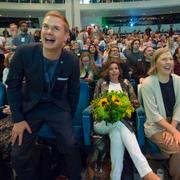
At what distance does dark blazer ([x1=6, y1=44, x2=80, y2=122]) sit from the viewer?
265cm

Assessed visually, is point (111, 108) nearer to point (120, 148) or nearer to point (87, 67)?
point (120, 148)

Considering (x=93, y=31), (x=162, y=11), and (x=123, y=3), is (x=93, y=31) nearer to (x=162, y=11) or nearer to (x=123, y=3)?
(x=123, y=3)

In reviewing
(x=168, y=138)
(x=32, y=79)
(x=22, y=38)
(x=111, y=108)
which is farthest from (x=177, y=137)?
(x=22, y=38)

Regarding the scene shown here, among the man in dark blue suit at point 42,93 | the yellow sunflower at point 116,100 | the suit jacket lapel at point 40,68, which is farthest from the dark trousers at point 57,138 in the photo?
the yellow sunflower at point 116,100

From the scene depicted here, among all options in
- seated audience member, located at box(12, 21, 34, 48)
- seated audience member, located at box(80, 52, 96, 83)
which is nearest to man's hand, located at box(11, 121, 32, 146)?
seated audience member, located at box(80, 52, 96, 83)

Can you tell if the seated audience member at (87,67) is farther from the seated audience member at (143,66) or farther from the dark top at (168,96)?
the dark top at (168,96)

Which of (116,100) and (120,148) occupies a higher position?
(116,100)

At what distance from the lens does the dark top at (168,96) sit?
10.8ft

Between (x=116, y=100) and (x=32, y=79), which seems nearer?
(x=32, y=79)

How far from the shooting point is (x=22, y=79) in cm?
271

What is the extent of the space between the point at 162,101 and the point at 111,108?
510 mm

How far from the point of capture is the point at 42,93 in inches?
106

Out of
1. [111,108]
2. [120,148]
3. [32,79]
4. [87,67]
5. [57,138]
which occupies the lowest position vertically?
[120,148]

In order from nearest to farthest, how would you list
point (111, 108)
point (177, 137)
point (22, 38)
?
point (177, 137) < point (111, 108) < point (22, 38)
